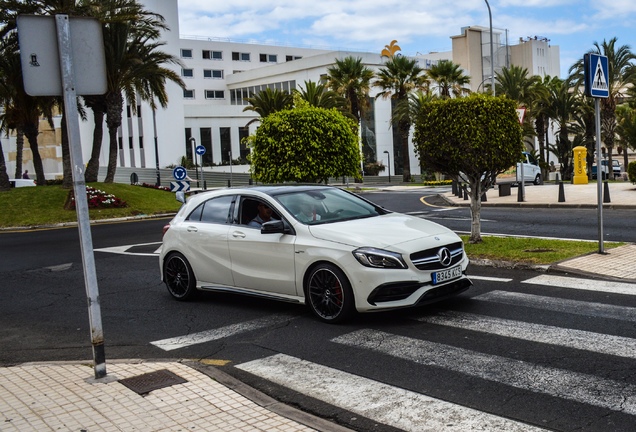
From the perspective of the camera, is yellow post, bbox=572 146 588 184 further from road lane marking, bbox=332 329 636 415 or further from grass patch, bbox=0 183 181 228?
road lane marking, bbox=332 329 636 415

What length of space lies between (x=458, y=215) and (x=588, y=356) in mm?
15564

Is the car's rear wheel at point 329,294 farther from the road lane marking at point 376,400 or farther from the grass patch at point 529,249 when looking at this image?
the grass patch at point 529,249

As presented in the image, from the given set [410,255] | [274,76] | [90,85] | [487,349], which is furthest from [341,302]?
[274,76]

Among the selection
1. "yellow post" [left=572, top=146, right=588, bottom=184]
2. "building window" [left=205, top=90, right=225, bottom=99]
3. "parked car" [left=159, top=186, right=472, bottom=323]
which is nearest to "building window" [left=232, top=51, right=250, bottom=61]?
"building window" [left=205, top=90, right=225, bottom=99]

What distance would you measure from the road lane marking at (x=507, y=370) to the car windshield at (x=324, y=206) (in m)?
1.76

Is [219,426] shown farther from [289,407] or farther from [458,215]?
[458,215]

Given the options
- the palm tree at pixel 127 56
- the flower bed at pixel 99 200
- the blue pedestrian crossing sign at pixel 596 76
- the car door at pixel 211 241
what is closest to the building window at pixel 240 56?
the palm tree at pixel 127 56

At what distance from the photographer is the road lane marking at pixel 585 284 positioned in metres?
8.64

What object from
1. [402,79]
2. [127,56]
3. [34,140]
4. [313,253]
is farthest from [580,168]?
[313,253]

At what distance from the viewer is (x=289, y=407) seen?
5227 millimetres

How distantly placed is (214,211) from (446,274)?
342 cm

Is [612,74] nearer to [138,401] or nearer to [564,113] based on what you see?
[564,113]

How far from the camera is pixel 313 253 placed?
782cm

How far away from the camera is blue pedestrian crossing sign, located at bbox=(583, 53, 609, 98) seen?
10.8 m
